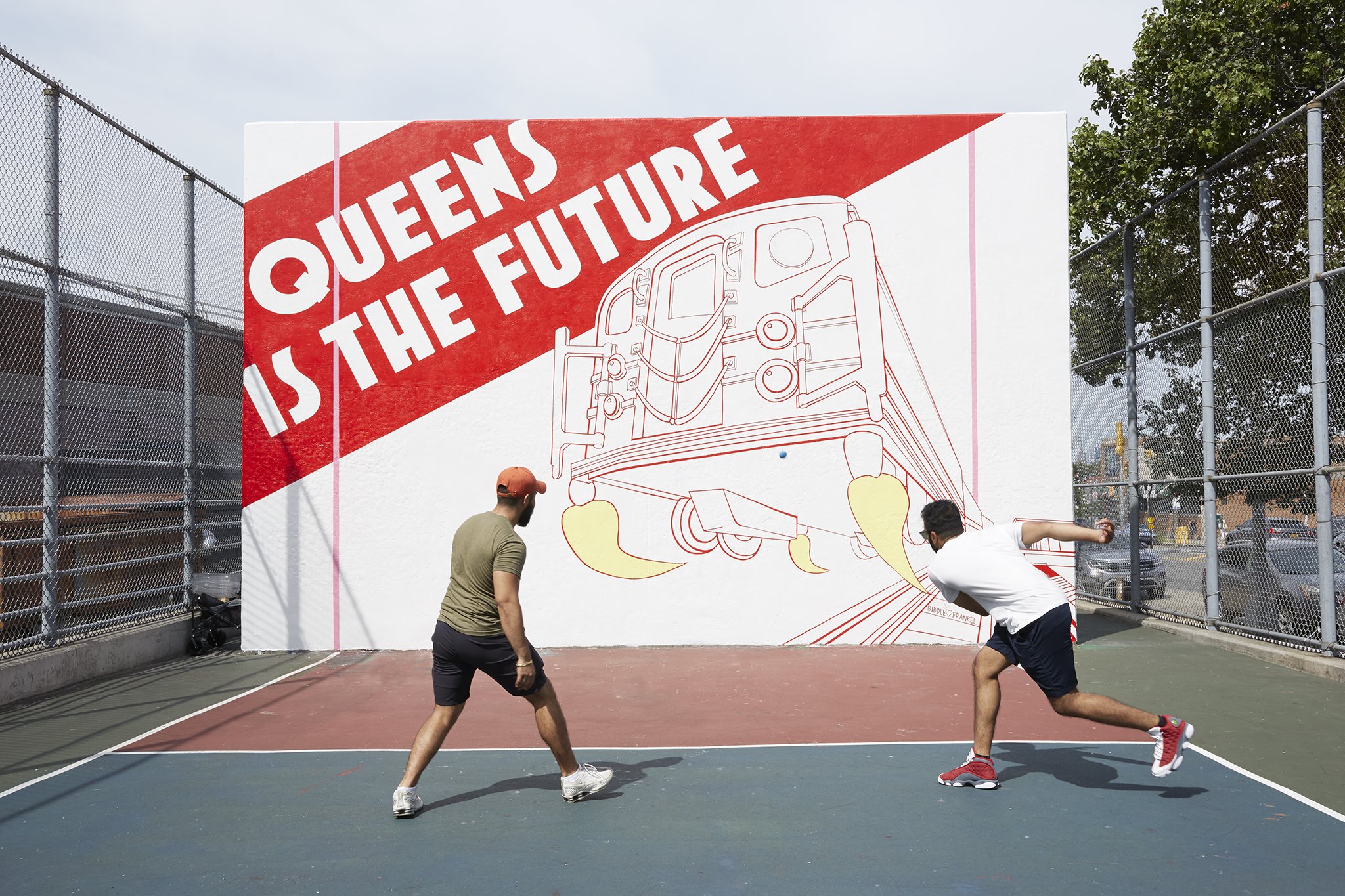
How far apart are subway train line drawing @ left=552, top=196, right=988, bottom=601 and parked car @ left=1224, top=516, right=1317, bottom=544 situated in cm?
264

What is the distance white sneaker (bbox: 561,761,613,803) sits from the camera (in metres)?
5.61

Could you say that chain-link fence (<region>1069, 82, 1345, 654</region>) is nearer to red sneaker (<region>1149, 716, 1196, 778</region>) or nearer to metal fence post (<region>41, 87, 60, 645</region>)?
red sneaker (<region>1149, 716, 1196, 778</region>)

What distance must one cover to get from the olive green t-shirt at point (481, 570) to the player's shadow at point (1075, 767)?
3081 mm

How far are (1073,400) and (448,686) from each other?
1341 centimetres

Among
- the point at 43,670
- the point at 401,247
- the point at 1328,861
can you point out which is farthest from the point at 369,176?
the point at 1328,861

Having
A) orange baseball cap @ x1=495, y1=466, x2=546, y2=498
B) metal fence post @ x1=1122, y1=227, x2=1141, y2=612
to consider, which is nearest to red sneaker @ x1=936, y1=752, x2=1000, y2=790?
orange baseball cap @ x1=495, y1=466, x2=546, y2=498

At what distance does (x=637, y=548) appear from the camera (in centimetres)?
1160

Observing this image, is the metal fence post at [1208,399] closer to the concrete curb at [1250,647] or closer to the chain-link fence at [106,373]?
the concrete curb at [1250,647]

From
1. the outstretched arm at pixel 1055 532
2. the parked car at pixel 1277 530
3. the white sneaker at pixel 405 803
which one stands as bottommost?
the white sneaker at pixel 405 803

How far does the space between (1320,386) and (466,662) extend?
8.11 meters

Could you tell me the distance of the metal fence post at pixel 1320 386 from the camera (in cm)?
925

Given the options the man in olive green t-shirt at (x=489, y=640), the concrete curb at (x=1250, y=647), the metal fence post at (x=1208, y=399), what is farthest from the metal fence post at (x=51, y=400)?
the metal fence post at (x=1208, y=399)

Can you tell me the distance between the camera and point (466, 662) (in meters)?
5.49

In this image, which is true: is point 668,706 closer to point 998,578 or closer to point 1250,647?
point 998,578
